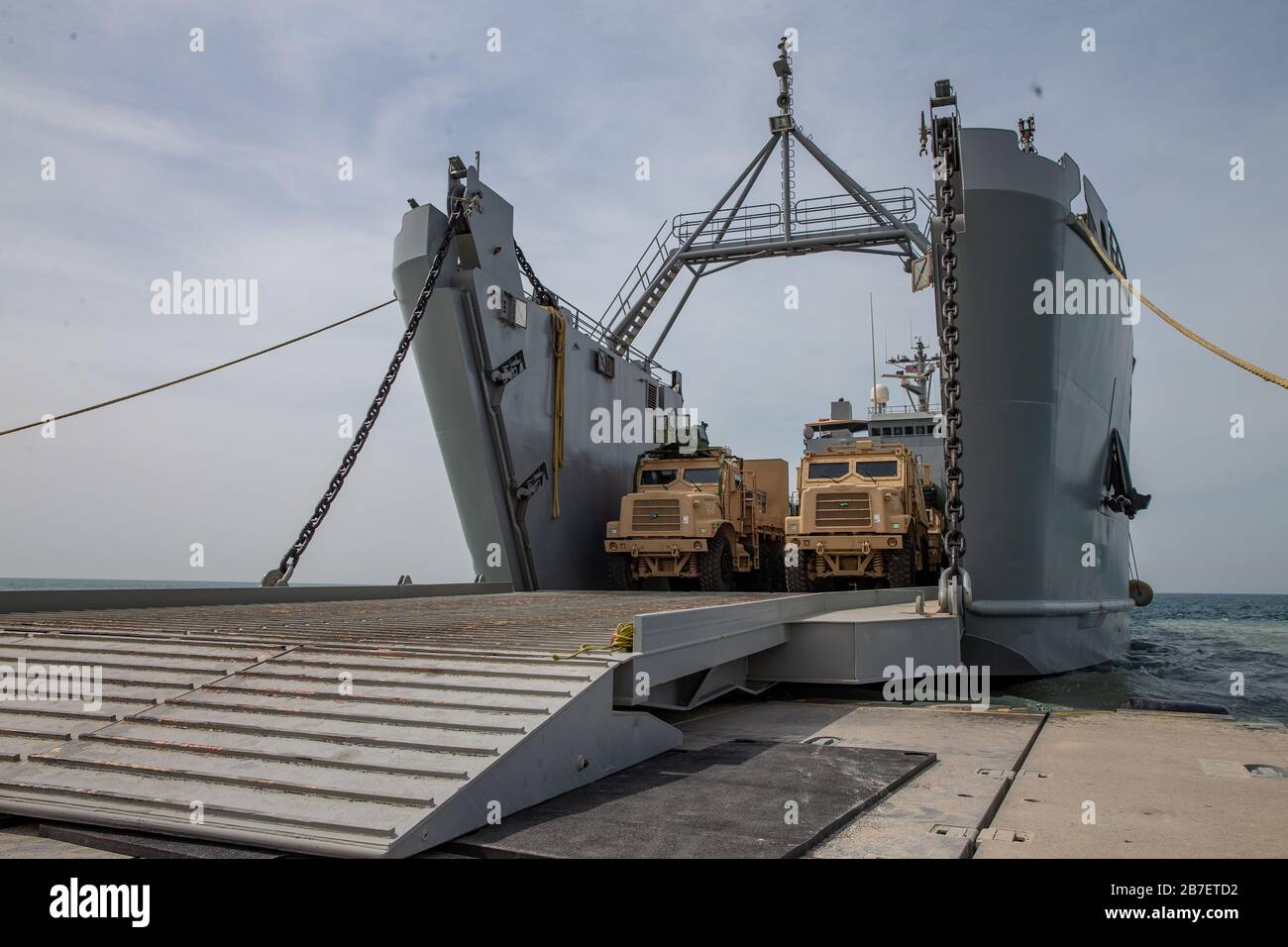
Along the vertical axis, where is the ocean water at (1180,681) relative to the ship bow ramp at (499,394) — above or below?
below

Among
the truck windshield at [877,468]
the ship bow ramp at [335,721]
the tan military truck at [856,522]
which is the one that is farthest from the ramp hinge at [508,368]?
the ship bow ramp at [335,721]

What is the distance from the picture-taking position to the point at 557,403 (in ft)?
50.2

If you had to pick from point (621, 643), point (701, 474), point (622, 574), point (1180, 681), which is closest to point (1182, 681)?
point (1180, 681)

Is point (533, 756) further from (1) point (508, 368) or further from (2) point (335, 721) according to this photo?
(1) point (508, 368)

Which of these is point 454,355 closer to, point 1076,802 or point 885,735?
point 885,735

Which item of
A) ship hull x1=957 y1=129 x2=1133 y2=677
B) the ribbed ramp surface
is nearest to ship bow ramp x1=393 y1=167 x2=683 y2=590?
ship hull x1=957 y1=129 x2=1133 y2=677

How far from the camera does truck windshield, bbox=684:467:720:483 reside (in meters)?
16.4

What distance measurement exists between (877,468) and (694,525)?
311 centimetres

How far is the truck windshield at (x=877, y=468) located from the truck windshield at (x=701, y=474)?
2.60 m

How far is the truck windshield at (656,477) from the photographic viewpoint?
1661 centimetres

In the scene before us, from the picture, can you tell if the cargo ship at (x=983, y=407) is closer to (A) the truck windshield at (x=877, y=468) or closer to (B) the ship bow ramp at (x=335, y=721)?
(A) the truck windshield at (x=877, y=468)

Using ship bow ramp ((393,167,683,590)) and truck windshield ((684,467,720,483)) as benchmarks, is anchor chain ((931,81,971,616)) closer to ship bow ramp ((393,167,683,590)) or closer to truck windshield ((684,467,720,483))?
ship bow ramp ((393,167,683,590))

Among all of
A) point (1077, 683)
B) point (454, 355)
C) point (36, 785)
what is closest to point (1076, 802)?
point (36, 785)

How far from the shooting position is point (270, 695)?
4125 millimetres
